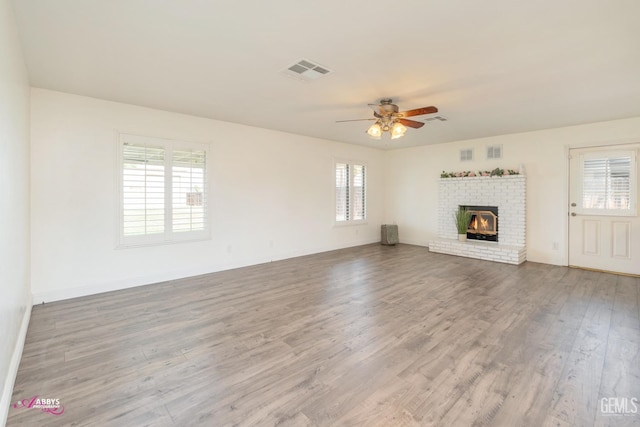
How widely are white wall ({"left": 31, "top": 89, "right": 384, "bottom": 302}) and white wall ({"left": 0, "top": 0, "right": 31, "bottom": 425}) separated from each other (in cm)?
110

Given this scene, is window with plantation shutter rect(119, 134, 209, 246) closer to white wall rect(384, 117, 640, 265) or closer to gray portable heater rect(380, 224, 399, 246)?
gray portable heater rect(380, 224, 399, 246)

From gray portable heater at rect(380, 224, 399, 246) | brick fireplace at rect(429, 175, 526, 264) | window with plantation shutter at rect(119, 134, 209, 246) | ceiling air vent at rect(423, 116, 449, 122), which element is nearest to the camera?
window with plantation shutter at rect(119, 134, 209, 246)

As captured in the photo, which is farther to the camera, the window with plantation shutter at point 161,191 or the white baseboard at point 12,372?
the window with plantation shutter at point 161,191

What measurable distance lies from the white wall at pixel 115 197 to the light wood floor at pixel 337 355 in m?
0.52

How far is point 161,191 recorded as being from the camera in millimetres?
4477

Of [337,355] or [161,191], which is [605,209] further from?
[161,191]

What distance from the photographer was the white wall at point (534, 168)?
5.25 metres

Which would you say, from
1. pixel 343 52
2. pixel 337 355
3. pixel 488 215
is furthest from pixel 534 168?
pixel 337 355

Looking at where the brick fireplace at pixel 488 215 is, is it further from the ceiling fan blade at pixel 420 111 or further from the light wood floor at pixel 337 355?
the ceiling fan blade at pixel 420 111

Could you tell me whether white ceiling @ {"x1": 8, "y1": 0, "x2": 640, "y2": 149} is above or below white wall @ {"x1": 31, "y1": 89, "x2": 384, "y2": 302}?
above

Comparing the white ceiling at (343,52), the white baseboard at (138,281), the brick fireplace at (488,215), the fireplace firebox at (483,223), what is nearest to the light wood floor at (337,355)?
the white baseboard at (138,281)

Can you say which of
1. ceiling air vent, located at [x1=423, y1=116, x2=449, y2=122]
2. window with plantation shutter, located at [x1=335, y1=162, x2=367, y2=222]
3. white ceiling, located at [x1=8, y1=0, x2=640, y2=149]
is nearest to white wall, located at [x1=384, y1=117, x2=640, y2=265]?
white ceiling, located at [x1=8, y1=0, x2=640, y2=149]

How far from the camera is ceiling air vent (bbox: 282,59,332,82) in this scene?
2.93 meters

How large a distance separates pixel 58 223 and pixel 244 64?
315 centimetres
